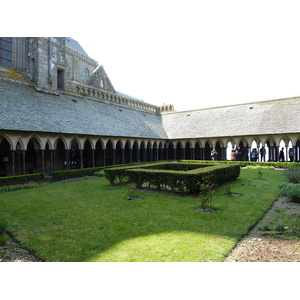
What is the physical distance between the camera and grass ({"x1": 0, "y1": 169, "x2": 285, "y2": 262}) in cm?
493

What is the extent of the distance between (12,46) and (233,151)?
23905 millimetres

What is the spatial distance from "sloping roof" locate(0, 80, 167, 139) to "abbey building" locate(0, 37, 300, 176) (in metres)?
0.07

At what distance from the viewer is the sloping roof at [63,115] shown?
16.1 meters

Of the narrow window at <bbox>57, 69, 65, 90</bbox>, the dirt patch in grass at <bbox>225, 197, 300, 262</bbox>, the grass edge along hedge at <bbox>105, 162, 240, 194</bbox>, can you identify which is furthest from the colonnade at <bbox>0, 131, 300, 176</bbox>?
the dirt patch in grass at <bbox>225, 197, 300, 262</bbox>

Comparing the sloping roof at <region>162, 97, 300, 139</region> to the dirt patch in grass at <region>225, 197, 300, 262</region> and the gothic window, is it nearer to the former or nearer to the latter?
the gothic window

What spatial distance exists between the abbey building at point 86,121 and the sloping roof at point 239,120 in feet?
0.30

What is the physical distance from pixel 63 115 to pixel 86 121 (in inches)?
86.8

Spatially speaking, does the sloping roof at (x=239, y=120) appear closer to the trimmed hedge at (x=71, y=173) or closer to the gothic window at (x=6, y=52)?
the trimmed hedge at (x=71, y=173)

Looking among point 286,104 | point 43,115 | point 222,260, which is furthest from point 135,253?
point 286,104

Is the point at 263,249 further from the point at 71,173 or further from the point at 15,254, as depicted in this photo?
the point at 71,173

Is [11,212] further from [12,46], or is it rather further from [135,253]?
[12,46]

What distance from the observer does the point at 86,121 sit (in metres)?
21.3

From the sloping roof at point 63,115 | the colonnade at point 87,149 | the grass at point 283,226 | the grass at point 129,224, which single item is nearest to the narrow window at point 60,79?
the sloping roof at point 63,115

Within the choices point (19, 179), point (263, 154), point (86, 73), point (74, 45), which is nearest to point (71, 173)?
point (19, 179)
